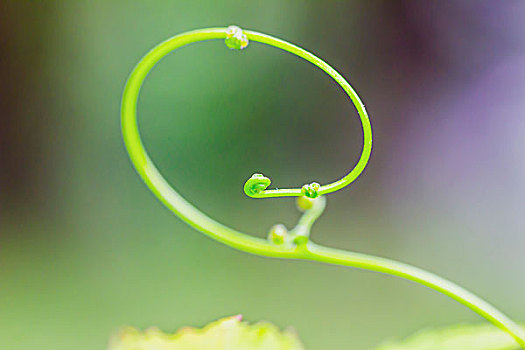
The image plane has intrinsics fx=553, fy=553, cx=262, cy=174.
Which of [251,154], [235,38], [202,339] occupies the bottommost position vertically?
[202,339]

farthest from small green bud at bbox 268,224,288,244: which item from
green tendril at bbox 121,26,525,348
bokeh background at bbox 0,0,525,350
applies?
bokeh background at bbox 0,0,525,350

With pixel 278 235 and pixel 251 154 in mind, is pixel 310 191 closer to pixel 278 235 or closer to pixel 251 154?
pixel 278 235

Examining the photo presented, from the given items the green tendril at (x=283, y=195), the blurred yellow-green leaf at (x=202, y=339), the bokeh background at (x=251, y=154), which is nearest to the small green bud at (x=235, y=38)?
the green tendril at (x=283, y=195)

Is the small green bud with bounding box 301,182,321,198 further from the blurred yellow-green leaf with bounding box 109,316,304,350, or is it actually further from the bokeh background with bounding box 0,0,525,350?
the bokeh background with bounding box 0,0,525,350

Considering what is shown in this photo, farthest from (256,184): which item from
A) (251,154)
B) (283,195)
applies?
(251,154)

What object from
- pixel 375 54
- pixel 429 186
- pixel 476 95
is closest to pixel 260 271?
pixel 429 186

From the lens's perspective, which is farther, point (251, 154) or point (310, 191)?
point (251, 154)

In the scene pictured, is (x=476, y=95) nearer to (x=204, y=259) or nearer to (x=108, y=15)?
(x=204, y=259)
